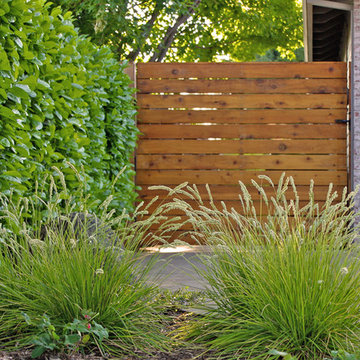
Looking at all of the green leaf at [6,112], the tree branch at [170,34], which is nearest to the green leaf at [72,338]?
the green leaf at [6,112]

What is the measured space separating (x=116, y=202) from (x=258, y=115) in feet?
7.24

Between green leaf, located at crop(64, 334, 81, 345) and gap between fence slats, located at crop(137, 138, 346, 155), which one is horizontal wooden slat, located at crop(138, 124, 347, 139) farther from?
green leaf, located at crop(64, 334, 81, 345)

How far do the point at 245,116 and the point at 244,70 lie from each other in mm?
536

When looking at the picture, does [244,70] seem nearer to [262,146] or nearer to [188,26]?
[262,146]

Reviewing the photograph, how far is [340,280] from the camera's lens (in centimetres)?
249

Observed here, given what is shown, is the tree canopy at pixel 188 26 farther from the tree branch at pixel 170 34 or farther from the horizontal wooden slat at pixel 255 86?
the horizontal wooden slat at pixel 255 86

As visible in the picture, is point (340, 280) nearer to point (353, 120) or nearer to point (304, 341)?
point (304, 341)

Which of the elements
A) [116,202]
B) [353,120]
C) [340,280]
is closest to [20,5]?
[340,280]

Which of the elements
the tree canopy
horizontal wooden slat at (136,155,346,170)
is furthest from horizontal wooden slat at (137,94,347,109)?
the tree canopy

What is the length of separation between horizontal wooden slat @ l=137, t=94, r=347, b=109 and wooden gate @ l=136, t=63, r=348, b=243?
12 mm

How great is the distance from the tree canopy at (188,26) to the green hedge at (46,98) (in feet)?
15.2

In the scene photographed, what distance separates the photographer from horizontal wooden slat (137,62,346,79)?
6.85 m

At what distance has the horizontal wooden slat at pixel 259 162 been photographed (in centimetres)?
680

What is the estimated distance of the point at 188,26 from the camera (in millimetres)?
14594
